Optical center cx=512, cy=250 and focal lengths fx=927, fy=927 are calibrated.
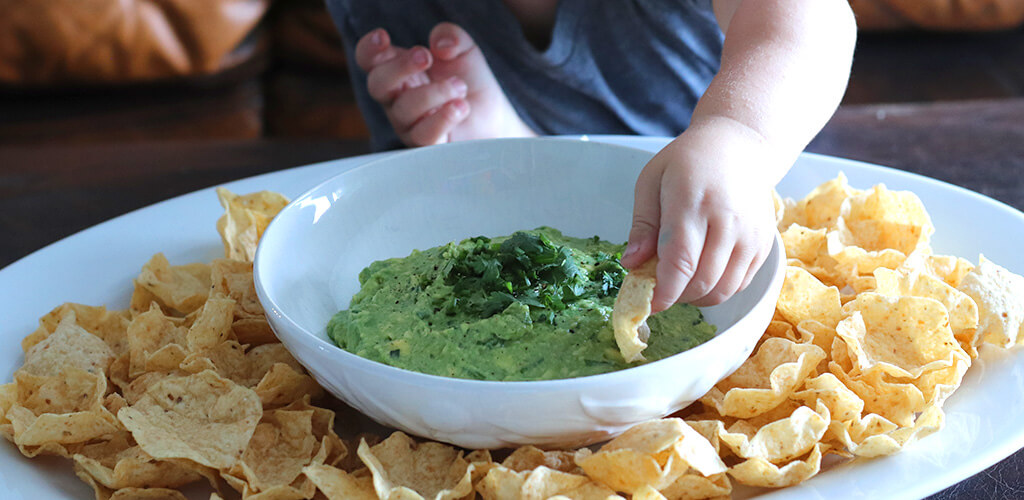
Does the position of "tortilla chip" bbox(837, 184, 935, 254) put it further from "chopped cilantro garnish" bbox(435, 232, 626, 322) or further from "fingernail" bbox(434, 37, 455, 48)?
"fingernail" bbox(434, 37, 455, 48)

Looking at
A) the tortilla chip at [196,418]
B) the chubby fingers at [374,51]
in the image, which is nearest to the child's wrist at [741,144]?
the tortilla chip at [196,418]

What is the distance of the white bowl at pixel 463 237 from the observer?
0.74 metres

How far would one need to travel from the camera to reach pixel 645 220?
0.81 metres

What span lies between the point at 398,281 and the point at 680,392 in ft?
1.09

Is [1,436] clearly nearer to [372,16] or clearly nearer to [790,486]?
[790,486]

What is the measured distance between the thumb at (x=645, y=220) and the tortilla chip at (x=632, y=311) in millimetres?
19

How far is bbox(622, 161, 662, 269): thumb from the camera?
0.79m

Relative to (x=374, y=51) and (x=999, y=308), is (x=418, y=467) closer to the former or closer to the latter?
(x=999, y=308)

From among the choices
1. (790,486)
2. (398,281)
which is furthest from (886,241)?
(398,281)

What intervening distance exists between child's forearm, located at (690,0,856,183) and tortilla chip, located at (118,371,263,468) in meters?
0.49

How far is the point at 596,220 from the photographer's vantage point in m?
1.18

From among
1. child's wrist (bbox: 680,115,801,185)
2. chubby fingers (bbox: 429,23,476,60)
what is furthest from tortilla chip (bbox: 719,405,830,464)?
chubby fingers (bbox: 429,23,476,60)

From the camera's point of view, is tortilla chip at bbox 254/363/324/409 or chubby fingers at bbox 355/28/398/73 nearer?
tortilla chip at bbox 254/363/324/409

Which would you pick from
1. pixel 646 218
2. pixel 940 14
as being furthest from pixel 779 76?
pixel 940 14
